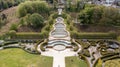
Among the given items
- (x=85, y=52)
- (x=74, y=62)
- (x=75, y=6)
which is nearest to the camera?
(x=74, y=62)

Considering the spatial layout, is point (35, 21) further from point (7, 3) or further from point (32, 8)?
point (7, 3)

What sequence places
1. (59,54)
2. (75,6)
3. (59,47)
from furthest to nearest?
(75,6), (59,47), (59,54)

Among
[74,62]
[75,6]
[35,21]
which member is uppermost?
[75,6]

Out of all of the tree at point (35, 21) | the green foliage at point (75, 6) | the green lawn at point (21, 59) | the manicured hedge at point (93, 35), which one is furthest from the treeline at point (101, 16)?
the green lawn at point (21, 59)

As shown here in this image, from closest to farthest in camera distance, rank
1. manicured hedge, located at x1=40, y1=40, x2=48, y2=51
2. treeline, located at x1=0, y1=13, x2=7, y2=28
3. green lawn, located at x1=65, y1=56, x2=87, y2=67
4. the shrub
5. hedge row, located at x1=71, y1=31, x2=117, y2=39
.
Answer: green lawn, located at x1=65, y1=56, x2=87, y2=67
the shrub
manicured hedge, located at x1=40, y1=40, x2=48, y2=51
hedge row, located at x1=71, y1=31, x2=117, y2=39
treeline, located at x1=0, y1=13, x2=7, y2=28

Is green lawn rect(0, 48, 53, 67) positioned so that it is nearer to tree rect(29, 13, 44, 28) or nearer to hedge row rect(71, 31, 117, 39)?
hedge row rect(71, 31, 117, 39)

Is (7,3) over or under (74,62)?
over

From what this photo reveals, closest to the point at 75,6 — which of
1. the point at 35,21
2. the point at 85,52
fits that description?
the point at 35,21

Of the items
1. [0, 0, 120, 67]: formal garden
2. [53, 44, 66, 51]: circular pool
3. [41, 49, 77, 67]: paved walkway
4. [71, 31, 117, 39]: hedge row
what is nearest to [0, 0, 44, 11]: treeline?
[0, 0, 120, 67]: formal garden

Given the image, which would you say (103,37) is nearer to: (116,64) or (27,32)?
(116,64)

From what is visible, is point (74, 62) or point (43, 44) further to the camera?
point (43, 44)
